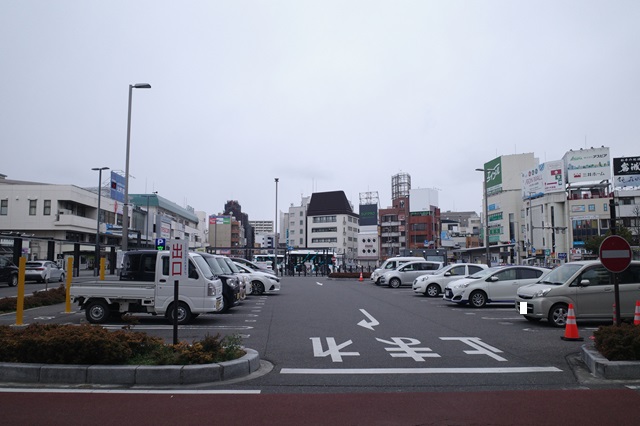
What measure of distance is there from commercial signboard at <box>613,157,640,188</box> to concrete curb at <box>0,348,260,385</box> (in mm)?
65231

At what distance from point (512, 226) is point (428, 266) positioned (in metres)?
63.7

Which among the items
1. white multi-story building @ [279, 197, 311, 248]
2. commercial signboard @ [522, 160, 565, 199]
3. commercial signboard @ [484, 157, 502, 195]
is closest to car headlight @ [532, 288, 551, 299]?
commercial signboard @ [522, 160, 565, 199]

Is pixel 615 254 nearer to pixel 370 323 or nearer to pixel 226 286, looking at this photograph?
pixel 370 323

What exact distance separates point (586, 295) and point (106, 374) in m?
11.4

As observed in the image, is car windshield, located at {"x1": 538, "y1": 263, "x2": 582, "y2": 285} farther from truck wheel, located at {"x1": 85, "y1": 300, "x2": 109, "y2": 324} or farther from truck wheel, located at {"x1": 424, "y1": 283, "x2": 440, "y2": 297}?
truck wheel, located at {"x1": 85, "y1": 300, "x2": 109, "y2": 324}

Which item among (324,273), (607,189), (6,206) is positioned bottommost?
(324,273)

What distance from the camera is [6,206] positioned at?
5294cm

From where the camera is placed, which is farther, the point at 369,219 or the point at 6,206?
the point at 369,219

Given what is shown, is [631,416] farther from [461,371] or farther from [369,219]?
[369,219]

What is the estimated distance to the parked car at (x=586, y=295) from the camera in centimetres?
1322

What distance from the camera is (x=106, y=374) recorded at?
→ 24.7 ft

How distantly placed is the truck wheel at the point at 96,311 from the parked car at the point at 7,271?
1940 centimetres

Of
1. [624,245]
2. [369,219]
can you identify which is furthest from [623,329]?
[369,219]

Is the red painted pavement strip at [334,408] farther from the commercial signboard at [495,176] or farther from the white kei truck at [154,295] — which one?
the commercial signboard at [495,176]
